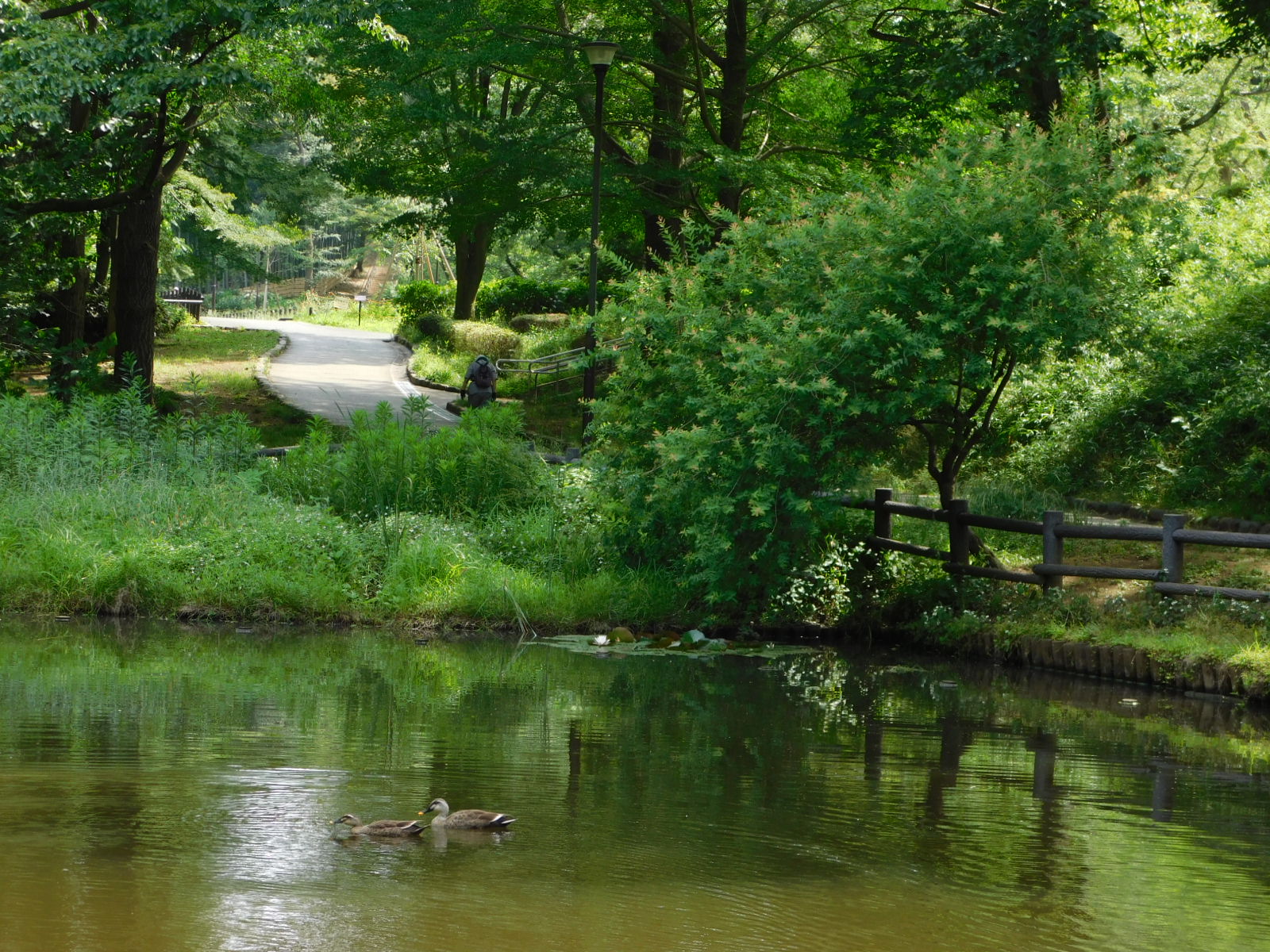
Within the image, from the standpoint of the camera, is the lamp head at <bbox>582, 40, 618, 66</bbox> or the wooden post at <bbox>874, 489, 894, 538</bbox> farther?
the lamp head at <bbox>582, 40, 618, 66</bbox>

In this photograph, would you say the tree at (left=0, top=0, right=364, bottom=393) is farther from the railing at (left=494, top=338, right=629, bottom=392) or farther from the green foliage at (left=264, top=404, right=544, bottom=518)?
the railing at (left=494, top=338, right=629, bottom=392)

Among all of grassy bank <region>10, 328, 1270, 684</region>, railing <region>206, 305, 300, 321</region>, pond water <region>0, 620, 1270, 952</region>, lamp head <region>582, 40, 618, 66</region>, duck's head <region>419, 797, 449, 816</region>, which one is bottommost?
pond water <region>0, 620, 1270, 952</region>

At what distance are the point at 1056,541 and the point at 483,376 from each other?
37.0 ft

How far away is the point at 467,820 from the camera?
21.7 feet

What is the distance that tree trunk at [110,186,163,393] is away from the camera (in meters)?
22.6

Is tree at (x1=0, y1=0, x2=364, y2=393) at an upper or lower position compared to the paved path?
upper

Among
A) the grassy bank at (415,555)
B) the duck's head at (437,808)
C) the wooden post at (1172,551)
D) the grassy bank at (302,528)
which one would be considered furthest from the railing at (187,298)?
the duck's head at (437,808)

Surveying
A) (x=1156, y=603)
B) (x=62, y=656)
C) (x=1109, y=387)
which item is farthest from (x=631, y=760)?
(x=1109, y=387)

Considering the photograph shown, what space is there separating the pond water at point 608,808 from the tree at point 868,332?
6.38ft

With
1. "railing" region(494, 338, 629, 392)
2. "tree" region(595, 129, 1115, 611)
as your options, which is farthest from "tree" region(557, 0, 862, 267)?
"tree" region(595, 129, 1115, 611)

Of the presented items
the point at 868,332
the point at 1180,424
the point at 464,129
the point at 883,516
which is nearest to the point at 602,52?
the point at 464,129

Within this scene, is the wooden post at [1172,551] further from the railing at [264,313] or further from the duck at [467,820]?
the railing at [264,313]

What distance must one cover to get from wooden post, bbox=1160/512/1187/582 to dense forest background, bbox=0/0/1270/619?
182cm

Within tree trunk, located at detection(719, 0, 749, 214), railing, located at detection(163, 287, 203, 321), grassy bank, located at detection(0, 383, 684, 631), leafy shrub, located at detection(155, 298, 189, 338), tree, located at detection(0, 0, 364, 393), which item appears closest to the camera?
grassy bank, located at detection(0, 383, 684, 631)
